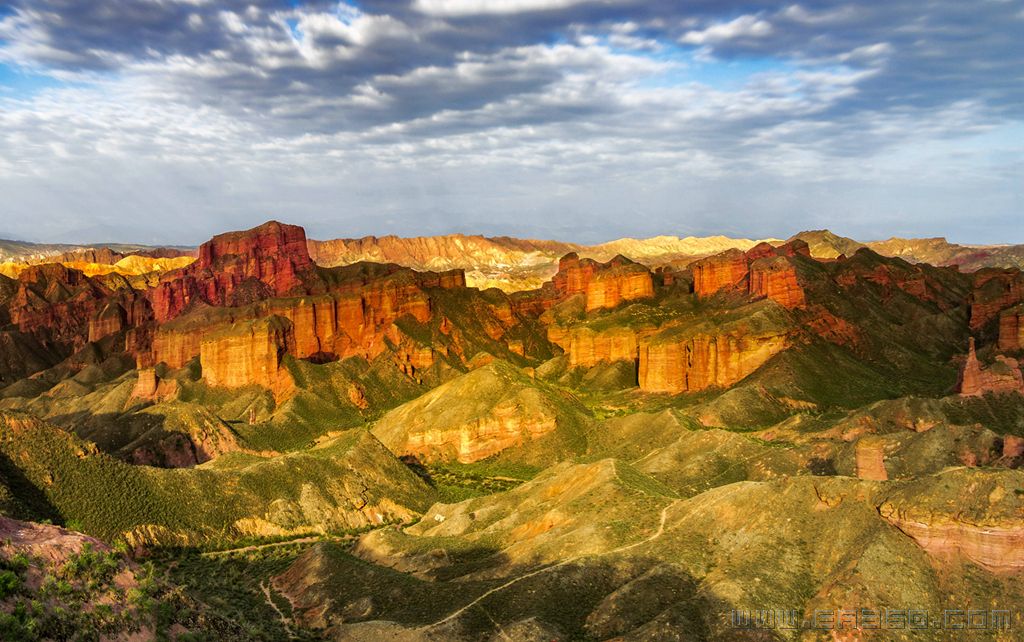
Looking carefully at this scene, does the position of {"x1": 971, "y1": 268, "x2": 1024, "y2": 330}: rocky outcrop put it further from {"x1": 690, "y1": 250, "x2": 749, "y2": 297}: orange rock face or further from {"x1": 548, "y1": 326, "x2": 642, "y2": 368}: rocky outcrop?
{"x1": 548, "y1": 326, "x2": 642, "y2": 368}: rocky outcrop

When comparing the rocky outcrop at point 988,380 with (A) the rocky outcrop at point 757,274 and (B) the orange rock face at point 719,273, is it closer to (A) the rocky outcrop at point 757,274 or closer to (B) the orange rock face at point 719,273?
(A) the rocky outcrop at point 757,274

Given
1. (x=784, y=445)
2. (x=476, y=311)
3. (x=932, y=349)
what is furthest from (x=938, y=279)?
(x=784, y=445)

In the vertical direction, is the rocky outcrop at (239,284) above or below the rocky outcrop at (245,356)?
above

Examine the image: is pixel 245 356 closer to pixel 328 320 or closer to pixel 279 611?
pixel 328 320

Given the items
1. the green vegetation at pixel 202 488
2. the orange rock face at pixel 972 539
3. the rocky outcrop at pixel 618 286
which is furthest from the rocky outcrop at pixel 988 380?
the rocky outcrop at pixel 618 286

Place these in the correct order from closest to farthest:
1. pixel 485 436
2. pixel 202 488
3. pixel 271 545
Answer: pixel 271 545 < pixel 202 488 < pixel 485 436

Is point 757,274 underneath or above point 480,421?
above

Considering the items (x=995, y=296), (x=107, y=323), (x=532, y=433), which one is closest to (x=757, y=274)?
(x=995, y=296)
